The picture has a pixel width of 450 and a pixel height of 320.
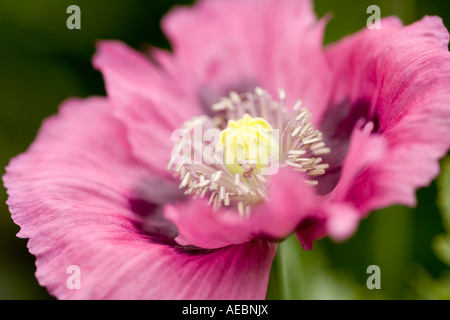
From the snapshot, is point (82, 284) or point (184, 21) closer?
point (82, 284)

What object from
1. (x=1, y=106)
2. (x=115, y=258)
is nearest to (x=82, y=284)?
(x=115, y=258)

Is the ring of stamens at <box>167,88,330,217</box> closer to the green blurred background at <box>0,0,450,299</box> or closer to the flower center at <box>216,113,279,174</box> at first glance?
the flower center at <box>216,113,279,174</box>

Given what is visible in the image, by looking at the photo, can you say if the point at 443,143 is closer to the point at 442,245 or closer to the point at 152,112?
the point at 442,245

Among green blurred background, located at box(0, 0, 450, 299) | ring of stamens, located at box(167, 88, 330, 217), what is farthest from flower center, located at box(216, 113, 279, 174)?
green blurred background, located at box(0, 0, 450, 299)

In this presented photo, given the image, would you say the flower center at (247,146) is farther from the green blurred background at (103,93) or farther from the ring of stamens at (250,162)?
the green blurred background at (103,93)

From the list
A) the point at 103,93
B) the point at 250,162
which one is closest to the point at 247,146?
the point at 250,162

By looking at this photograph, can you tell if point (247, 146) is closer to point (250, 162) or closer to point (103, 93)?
point (250, 162)

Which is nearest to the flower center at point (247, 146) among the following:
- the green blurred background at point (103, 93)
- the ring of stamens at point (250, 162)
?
the ring of stamens at point (250, 162)
